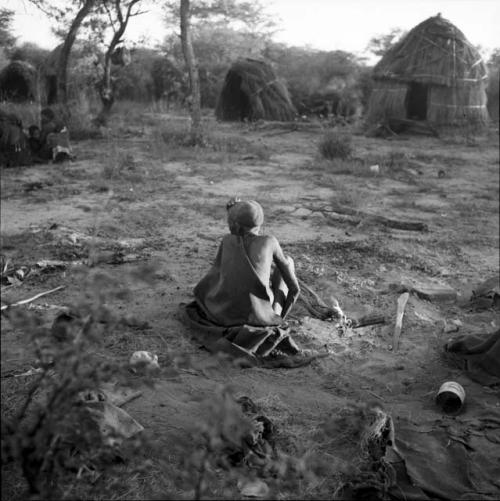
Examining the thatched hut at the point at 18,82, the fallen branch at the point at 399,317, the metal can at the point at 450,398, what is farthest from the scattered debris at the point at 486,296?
the thatched hut at the point at 18,82

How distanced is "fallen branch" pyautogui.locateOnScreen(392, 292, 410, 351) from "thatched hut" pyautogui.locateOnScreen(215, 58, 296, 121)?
13.9m

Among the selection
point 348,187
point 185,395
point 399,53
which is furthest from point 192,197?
point 399,53

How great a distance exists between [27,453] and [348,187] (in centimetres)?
761

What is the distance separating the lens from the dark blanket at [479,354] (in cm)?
368

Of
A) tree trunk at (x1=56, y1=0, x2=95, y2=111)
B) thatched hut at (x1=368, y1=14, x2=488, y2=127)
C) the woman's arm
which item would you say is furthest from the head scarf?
thatched hut at (x1=368, y1=14, x2=488, y2=127)

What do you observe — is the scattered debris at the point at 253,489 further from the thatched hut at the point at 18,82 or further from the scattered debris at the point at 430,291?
the thatched hut at the point at 18,82

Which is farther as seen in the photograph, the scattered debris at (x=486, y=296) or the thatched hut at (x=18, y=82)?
the thatched hut at (x=18, y=82)

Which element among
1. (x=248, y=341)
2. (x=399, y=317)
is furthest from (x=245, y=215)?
(x=399, y=317)

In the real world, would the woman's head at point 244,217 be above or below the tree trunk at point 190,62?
below

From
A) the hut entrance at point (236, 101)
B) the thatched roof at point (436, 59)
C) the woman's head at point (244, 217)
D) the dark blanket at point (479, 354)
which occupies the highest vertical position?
the thatched roof at point (436, 59)

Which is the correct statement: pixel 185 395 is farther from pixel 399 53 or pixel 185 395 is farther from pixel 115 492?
pixel 399 53

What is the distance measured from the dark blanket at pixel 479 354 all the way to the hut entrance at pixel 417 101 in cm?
1358

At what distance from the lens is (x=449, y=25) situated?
1625cm

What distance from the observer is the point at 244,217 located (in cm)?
396
